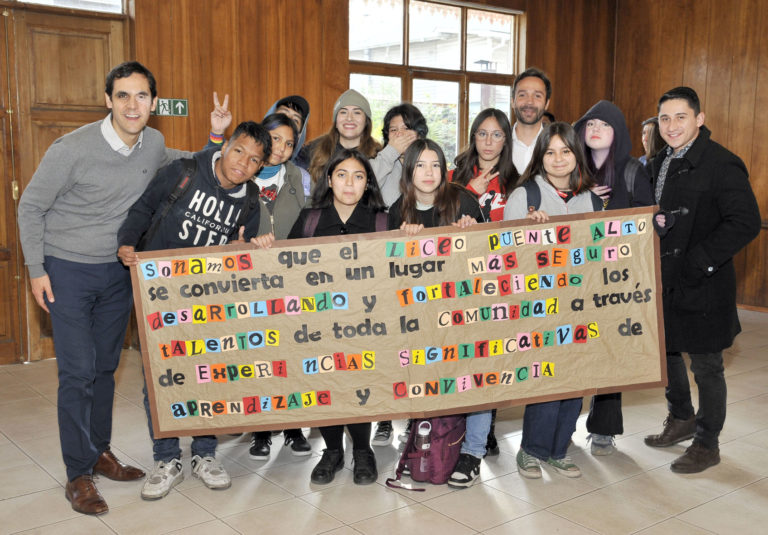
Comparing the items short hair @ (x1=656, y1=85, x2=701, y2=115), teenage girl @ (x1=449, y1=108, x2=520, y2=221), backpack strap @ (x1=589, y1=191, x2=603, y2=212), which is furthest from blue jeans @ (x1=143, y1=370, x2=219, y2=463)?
short hair @ (x1=656, y1=85, x2=701, y2=115)

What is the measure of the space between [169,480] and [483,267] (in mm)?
1594

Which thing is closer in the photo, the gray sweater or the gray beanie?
the gray sweater

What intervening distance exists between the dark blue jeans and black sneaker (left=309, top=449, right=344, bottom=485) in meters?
0.92

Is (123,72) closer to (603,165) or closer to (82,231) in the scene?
(82,231)

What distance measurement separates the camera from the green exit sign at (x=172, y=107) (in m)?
5.50

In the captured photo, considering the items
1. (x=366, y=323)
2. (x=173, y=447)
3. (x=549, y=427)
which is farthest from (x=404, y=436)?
(x=173, y=447)

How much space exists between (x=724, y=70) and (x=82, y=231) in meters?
6.59

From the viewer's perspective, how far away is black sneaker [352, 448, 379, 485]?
10.1ft

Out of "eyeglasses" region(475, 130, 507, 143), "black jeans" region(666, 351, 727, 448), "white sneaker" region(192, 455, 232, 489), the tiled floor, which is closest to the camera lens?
the tiled floor

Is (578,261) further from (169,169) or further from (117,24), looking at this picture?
(117,24)

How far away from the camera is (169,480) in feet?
9.87

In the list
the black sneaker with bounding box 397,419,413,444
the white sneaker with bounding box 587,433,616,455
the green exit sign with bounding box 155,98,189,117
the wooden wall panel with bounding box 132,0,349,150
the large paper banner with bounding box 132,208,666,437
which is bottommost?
the black sneaker with bounding box 397,419,413,444

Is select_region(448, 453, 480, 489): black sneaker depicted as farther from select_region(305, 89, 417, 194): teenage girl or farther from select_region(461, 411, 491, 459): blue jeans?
select_region(305, 89, 417, 194): teenage girl

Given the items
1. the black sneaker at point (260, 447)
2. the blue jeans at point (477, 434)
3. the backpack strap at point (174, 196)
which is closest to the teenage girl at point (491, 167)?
the blue jeans at point (477, 434)
